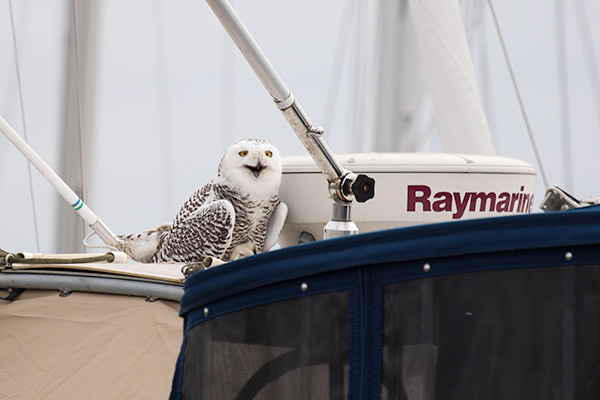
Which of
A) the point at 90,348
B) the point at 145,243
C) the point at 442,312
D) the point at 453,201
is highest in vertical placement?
the point at 453,201

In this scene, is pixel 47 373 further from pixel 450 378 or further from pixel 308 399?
pixel 450 378

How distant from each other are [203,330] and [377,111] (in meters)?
2.96

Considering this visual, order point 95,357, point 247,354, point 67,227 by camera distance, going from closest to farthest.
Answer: point 247,354
point 95,357
point 67,227

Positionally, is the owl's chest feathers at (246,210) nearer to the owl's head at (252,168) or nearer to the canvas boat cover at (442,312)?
the owl's head at (252,168)

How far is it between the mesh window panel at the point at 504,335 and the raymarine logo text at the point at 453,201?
3.89ft

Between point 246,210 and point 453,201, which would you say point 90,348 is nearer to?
point 246,210

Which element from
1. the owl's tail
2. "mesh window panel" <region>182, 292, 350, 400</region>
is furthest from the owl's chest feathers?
"mesh window panel" <region>182, 292, 350, 400</region>

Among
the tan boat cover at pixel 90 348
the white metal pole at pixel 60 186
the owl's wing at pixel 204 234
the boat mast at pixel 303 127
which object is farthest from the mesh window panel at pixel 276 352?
the white metal pole at pixel 60 186

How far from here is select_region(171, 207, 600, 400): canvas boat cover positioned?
1009 mm

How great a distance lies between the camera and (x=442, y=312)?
104 cm

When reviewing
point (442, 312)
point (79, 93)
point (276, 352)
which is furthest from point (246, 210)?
point (79, 93)

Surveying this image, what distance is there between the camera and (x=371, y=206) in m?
2.22

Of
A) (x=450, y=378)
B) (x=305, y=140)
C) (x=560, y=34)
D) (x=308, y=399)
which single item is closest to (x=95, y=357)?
(x=305, y=140)

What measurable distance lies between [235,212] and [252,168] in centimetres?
12
